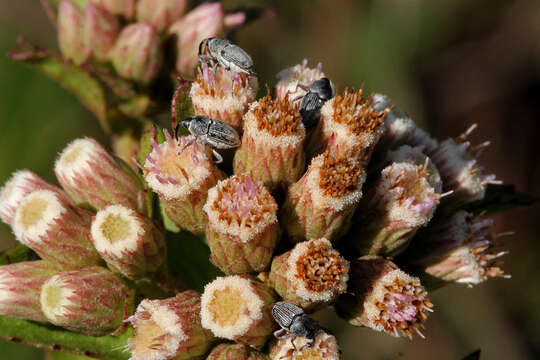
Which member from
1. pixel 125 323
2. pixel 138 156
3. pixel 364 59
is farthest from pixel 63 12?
pixel 364 59

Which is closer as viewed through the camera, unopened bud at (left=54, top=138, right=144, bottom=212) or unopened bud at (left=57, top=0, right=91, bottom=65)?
unopened bud at (left=54, top=138, right=144, bottom=212)

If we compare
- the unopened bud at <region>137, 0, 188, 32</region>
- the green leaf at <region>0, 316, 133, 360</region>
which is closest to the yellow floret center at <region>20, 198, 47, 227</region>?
the green leaf at <region>0, 316, 133, 360</region>

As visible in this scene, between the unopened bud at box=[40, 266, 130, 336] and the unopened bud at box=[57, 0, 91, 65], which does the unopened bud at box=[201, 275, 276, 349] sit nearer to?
the unopened bud at box=[40, 266, 130, 336]

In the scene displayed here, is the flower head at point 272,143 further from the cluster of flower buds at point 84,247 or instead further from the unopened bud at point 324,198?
the cluster of flower buds at point 84,247

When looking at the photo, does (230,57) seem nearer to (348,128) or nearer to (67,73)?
(348,128)

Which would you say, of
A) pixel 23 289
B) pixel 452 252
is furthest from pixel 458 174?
pixel 23 289

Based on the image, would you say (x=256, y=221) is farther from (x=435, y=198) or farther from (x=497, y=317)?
(x=497, y=317)

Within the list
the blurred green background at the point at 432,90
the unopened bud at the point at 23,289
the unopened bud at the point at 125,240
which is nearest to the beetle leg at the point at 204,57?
the unopened bud at the point at 125,240
